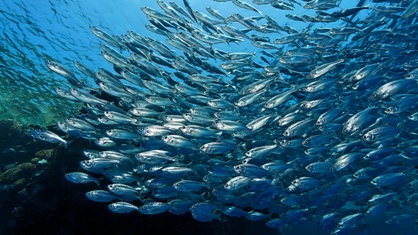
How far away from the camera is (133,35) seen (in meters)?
8.21

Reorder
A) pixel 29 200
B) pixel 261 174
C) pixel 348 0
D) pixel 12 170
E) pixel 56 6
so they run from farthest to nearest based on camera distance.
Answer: pixel 56 6 → pixel 12 170 → pixel 348 0 → pixel 29 200 → pixel 261 174

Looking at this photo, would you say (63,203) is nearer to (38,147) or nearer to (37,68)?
(38,147)

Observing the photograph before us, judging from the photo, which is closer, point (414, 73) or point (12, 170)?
point (414, 73)

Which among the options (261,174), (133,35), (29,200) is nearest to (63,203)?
(29,200)

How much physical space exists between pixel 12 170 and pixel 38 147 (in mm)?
2612

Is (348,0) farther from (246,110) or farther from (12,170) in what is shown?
(12,170)

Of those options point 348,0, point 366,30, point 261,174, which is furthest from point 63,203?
point 348,0

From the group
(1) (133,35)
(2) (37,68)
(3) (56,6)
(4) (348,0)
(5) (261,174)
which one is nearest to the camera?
(5) (261,174)

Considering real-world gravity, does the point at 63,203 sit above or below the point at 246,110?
below

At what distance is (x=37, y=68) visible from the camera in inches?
649

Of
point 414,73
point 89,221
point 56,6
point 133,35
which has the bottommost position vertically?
point 89,221

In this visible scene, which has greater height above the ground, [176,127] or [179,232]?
[176,127]

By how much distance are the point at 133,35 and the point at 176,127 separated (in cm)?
315

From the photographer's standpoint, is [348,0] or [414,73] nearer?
[414,73]
